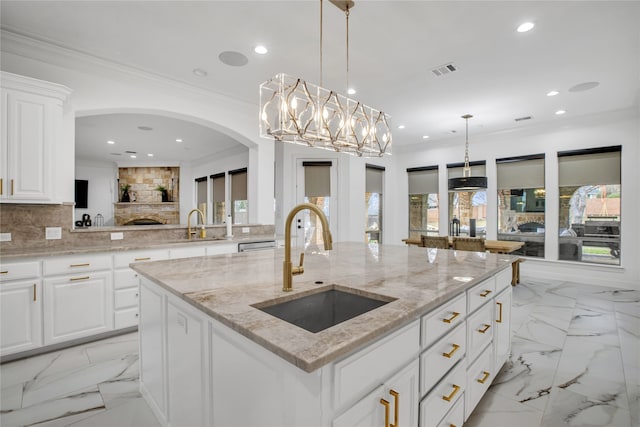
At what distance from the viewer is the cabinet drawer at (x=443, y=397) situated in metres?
1.30

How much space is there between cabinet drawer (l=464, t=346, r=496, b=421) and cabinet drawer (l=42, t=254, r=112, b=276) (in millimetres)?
3220

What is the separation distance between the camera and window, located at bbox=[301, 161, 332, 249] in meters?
6.21

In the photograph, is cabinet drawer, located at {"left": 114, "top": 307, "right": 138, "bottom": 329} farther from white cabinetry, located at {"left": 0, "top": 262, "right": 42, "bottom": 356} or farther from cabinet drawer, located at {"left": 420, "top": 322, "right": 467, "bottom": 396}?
cabinet drawer, located at {"left": 420, "top": 322, "right": 467, "bottom": 396}

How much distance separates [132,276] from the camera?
3.09 m

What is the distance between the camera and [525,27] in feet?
8.67

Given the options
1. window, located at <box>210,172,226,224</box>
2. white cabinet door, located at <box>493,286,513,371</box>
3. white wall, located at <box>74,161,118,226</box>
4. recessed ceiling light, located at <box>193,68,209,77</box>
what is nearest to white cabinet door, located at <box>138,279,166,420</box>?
white cabinet door, located at <box>493,286,513,371</box>

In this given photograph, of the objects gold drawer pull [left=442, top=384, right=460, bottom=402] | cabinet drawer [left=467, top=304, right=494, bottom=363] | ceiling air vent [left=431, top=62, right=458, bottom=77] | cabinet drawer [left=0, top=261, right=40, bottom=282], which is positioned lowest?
gold drawer pull [left=442, top=384, right=460, bottom=402]

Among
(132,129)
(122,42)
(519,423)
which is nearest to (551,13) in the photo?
(519,423)

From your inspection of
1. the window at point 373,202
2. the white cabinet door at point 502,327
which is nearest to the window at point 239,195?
the window at point 373,202

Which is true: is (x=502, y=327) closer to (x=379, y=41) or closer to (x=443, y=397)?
(x=443, y=397)

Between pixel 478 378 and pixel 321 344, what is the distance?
1523 mm

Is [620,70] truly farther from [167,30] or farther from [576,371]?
[167,30]

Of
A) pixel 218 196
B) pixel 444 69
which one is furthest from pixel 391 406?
pixel 218 196

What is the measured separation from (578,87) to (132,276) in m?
5.83
